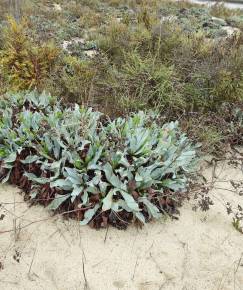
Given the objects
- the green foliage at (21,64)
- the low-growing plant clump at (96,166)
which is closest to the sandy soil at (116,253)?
the low-growing plant clump at (96,166)

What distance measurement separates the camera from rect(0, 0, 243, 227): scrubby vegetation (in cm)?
349

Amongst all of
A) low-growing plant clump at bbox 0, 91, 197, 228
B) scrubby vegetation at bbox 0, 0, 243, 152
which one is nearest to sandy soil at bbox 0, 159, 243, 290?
low-growing plant clump at bbox 0, 91, 197, 228

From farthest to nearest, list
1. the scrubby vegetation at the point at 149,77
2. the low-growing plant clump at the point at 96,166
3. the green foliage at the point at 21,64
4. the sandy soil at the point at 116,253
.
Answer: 1. the green foliage at the point at 21,64
2. the scrubby vegetation at the point at 149,77
3. the low-growing plant clump at the point at 96,166
4. the sandy soil at the point at 116,253

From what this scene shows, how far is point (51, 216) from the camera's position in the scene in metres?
3.51

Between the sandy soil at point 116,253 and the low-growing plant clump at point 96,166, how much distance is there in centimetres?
14

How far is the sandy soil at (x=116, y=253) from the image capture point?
3.01 meters

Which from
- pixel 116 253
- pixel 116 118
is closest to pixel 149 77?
pixel 116 118

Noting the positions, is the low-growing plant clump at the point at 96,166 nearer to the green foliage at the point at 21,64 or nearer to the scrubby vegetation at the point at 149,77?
the scrubby vegetation at the point at 149,77

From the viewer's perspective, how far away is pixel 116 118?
4.46 metres

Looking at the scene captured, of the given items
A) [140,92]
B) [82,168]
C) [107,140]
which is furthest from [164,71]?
[82,168]

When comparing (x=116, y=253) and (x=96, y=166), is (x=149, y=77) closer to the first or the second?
(x=96, y=166)

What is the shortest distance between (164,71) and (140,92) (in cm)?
64

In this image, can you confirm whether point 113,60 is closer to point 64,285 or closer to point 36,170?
point 36,170

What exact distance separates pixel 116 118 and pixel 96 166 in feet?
3.63
